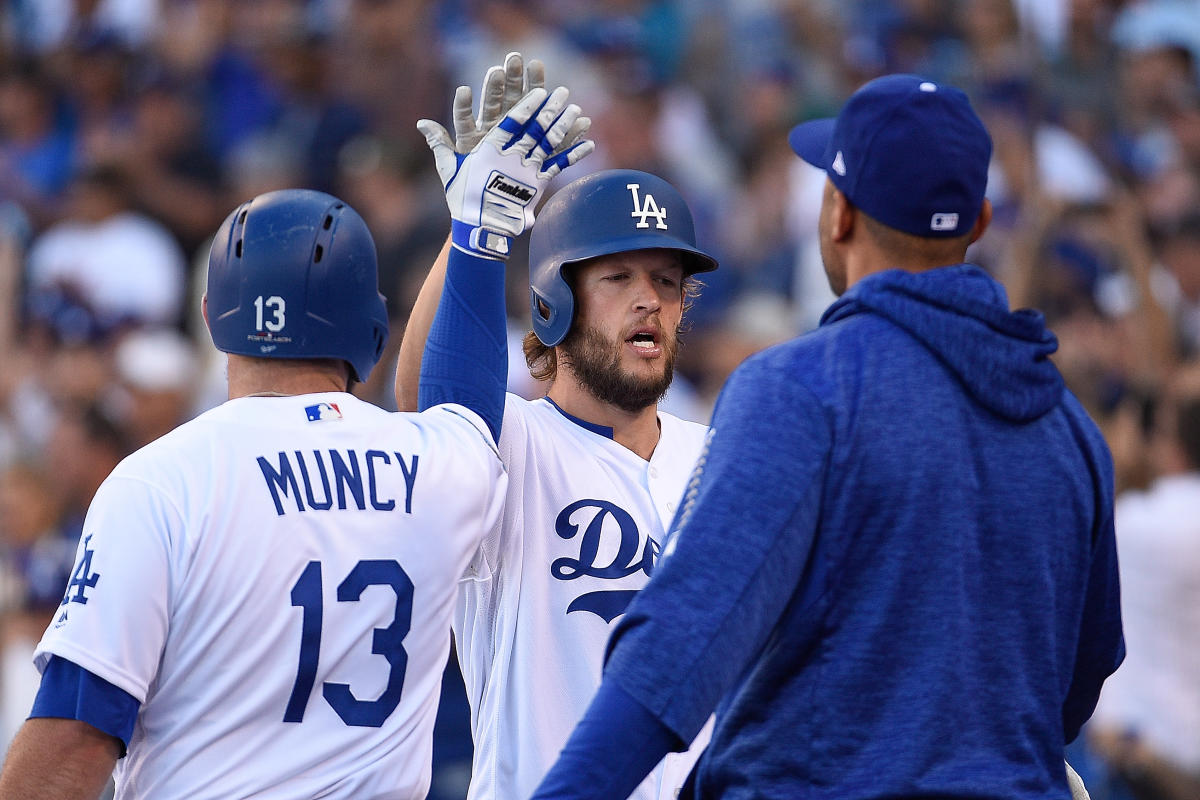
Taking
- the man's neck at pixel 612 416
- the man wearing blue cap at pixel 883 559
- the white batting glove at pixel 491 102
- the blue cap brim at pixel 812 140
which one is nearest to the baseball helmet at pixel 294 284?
the white batting glove at pixel 491 102

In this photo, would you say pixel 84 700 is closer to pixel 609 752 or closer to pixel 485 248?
pixel 609 752

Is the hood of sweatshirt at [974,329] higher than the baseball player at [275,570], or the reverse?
the hood of sweatshirt at [974,329]

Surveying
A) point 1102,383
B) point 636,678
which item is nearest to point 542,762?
point 636,678

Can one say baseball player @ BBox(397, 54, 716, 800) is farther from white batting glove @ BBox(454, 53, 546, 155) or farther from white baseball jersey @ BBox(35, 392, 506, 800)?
white baseball jersey @ BBox(35, 392, 506, 800)

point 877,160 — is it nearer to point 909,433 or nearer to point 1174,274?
point 909,433

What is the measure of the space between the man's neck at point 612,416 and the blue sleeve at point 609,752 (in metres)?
1.66

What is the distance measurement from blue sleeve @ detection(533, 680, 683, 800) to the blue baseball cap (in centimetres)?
85

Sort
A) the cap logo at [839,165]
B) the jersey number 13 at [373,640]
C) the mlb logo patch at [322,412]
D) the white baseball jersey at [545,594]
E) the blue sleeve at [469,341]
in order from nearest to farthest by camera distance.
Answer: the cap logo at [839,165]
the jersey number 13 at [373,640]
the mlb logo patch at [322,412]
the blue sleeve at [469,341]
the white baseball jersey at [545,594]

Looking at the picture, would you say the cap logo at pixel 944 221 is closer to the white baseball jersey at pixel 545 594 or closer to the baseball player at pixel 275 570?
the baseball player at pixel 275 570

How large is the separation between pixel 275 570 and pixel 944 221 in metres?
1.32

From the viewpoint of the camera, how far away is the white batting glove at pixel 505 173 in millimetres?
2988

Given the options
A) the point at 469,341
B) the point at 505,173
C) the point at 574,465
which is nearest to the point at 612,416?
the point at 574,465

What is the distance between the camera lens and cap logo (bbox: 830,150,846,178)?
7.13ft

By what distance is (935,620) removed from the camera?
1973mm
